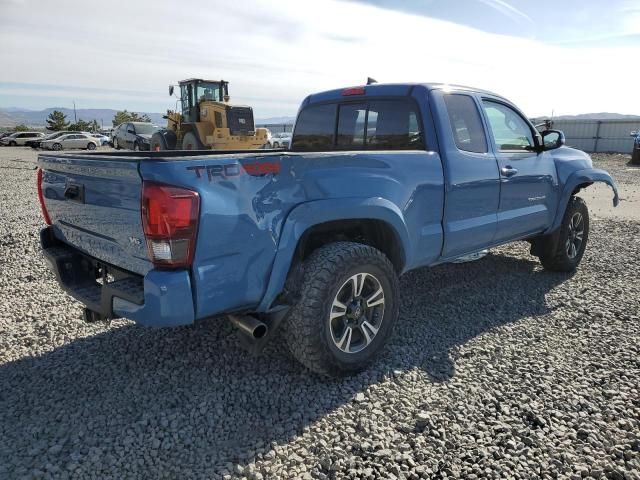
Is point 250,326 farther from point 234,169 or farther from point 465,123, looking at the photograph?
point 465,123

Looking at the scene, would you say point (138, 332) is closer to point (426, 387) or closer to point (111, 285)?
point (111, 285)

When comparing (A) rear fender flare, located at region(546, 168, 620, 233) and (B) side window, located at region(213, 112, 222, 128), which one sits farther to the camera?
(B) side window, located at region(213, 112, 222, 128)

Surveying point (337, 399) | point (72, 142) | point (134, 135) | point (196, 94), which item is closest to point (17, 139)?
point (72, 142)

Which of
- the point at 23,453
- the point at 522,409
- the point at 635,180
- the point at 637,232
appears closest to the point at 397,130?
the point at 522,409

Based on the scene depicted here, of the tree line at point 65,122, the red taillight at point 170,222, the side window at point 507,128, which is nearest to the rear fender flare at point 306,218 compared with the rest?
the red taillight at point 170,222

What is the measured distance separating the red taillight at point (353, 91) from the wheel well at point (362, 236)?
1407 mm

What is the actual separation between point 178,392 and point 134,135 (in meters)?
27.8

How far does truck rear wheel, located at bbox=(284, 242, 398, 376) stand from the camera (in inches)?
114

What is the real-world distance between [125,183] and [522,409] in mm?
2656

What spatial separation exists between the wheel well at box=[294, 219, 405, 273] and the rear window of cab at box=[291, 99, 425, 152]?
0.86 metres

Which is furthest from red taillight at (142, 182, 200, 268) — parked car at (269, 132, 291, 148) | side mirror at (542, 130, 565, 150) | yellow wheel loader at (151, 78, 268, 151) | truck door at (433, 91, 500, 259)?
yellow wheel loader at (151, 78, 268, 151)

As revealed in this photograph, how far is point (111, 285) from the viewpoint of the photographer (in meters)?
2.70

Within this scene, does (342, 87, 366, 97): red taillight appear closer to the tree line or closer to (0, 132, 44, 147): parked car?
(0, 132, 44, 147): parked car

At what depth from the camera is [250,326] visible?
2703 mm
